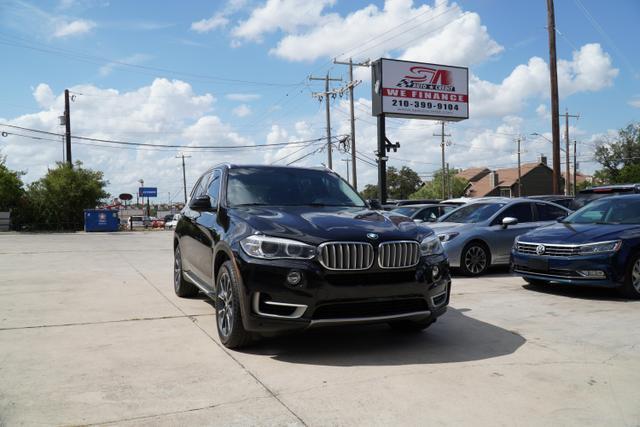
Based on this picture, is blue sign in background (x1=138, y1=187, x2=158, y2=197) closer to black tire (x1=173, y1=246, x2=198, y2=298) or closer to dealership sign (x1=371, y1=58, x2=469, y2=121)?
dealership sign (x1=371, y1=58, x2=469, y2=121)

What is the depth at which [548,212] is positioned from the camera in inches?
427

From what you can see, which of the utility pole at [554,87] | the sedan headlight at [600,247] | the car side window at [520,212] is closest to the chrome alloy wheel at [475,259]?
the car side window at [520,212]

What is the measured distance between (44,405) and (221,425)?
1.25 metres

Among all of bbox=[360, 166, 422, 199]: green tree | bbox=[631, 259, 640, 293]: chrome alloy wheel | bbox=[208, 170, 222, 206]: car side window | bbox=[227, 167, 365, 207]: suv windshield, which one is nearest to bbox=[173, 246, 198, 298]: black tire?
bbox=[208, 170, 222, 206]: car side window

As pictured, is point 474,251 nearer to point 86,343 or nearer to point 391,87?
point 86,343

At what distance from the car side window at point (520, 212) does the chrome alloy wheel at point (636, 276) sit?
10.3 feet

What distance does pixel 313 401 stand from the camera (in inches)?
138

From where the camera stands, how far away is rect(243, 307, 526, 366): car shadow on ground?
4473 mm

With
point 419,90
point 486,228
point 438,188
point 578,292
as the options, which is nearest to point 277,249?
point 578,292

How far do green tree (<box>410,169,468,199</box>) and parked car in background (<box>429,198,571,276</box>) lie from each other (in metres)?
89.3

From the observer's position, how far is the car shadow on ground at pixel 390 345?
4473mm

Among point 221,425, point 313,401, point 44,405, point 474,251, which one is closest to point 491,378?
point 313,401

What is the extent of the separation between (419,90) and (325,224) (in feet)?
68.1

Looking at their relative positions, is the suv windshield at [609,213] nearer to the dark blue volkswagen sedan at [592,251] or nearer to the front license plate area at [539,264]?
the dark blue volkswagen sedan at [592,251]
